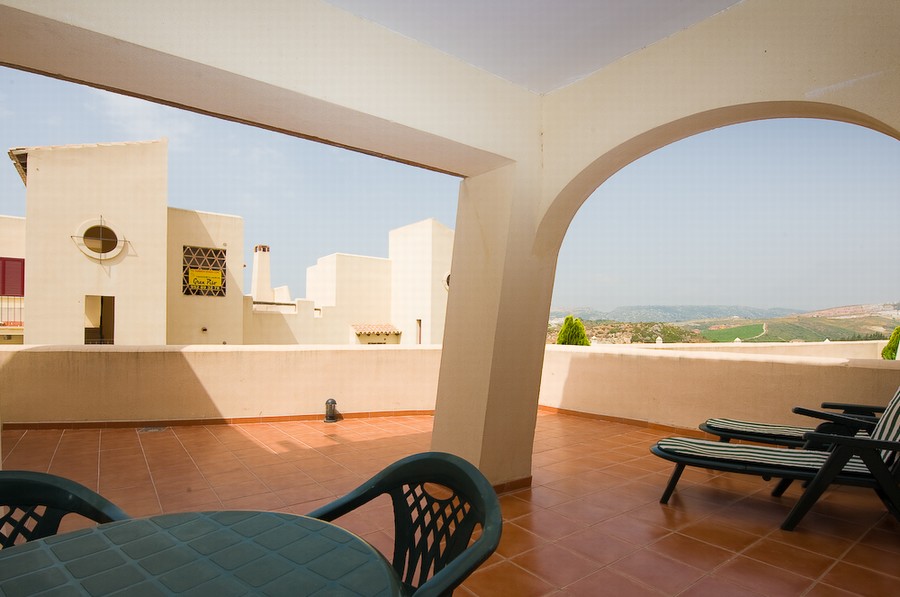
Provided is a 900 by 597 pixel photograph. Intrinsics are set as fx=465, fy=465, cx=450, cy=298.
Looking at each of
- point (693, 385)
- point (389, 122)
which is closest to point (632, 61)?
point (389, 122)

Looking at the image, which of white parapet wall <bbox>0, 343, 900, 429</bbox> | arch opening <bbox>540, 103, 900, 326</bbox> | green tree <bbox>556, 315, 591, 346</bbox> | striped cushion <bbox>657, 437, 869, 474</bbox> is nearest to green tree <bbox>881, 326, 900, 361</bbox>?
green tree <bbox>556, 315, 591, 346</bbox>

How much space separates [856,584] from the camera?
225 cm

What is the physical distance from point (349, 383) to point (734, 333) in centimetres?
1456

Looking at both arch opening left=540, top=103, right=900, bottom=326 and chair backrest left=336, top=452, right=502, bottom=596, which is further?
arch opening left=540, top=103, right=900, bottom=326

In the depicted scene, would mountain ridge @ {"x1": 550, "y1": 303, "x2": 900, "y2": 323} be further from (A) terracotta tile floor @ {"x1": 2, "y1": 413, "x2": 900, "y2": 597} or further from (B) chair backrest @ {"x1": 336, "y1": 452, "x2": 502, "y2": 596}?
(B) chair backrest @ {"x1": 336, "y1": 452, "x2": 502, "y2": 596}

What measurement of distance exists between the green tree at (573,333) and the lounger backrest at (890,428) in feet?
19.0

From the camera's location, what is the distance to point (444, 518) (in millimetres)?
1383

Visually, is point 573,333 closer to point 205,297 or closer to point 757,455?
point 757,455

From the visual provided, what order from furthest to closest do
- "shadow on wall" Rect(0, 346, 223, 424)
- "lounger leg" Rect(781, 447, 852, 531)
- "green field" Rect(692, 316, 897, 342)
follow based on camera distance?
"green field" Rect(692, 316, 897, 342) → "shadow on wall" Rect(0, 346, 223, 424) → "lounger leg" Rect(781, 447, 852, 531)

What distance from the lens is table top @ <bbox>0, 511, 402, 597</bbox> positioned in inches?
37.2

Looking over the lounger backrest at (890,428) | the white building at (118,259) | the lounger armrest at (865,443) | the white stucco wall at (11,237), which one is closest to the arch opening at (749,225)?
the white building at (118,259)

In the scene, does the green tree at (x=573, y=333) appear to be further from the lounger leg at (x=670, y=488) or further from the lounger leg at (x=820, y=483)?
the lounger leg at (x=820, y=483)

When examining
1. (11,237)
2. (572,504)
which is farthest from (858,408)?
(11,237)

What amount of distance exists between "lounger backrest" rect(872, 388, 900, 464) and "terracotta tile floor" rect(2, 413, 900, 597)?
1.57 feet
